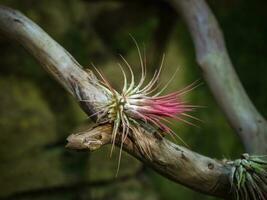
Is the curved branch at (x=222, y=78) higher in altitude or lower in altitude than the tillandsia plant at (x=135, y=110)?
higher

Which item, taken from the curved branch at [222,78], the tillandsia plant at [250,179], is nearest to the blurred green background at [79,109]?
the curved branch at [222,78]

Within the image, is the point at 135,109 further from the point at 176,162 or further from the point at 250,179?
the point at 250,179

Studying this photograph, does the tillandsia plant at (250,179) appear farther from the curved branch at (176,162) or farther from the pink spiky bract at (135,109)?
the pink spiky bract at (135,109)

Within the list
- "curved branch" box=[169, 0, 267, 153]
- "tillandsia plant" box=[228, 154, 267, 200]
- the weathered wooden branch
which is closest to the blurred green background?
"curved branch" box=[169, 0, 267, 153]

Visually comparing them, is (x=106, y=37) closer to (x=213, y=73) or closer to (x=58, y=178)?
(x=58, y=178)

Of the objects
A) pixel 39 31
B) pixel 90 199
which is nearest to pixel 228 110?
pixel 39 31
